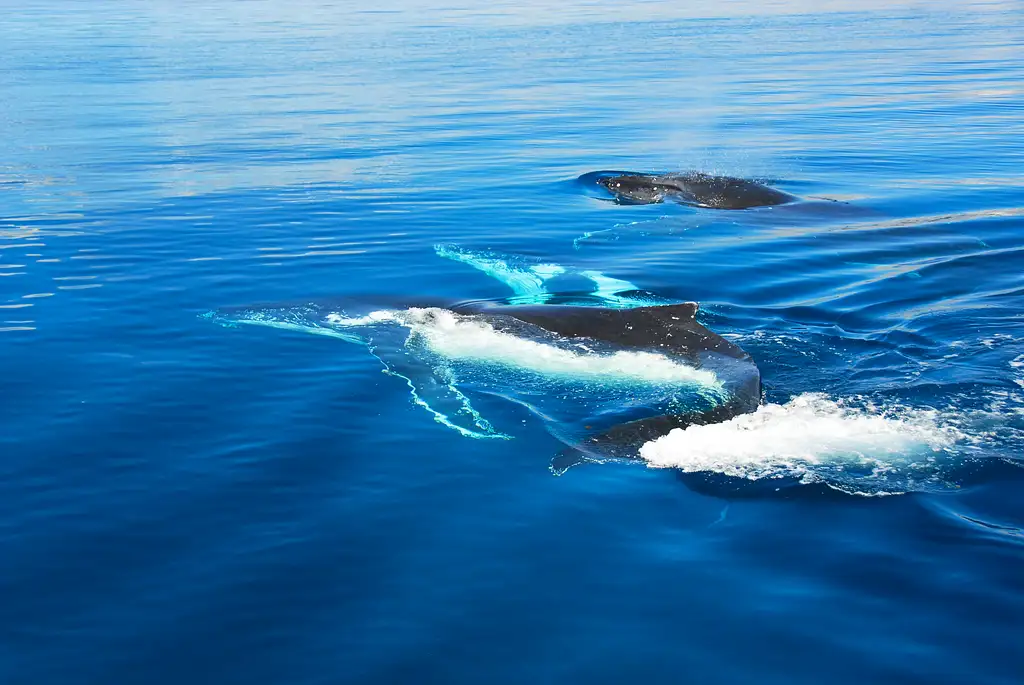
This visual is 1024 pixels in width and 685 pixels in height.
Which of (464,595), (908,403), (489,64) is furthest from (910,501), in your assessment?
(489,64)

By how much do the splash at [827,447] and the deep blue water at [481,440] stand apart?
42 mm

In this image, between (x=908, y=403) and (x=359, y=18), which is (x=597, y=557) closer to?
(x=908, y=403)

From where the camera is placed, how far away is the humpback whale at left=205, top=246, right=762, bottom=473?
10883 mm

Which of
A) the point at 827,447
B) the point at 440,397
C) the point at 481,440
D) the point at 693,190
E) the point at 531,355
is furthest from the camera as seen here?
the point at 693,190

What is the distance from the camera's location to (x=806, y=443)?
1009 cm

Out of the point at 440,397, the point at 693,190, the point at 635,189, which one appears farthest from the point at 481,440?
the point at 635,189

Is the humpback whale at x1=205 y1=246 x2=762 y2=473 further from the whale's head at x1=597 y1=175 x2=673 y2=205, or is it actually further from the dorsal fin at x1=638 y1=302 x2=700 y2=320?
the whale's head at x1=597 y1=175 x2=673 y2=205

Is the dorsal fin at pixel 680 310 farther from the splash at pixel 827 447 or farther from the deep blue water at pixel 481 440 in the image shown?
the splash at pixel 827 447

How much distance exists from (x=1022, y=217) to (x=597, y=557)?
51.0 ft

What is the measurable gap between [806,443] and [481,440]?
3078mm

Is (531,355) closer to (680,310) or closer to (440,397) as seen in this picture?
(440,397)

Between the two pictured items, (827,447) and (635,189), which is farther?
(635,189)

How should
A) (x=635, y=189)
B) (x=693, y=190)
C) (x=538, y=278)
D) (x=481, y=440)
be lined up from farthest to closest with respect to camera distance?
(x=635, y=189), (x=693, y=190), (x=538, y=278), (x=481, y=440)

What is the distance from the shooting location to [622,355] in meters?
12.4
